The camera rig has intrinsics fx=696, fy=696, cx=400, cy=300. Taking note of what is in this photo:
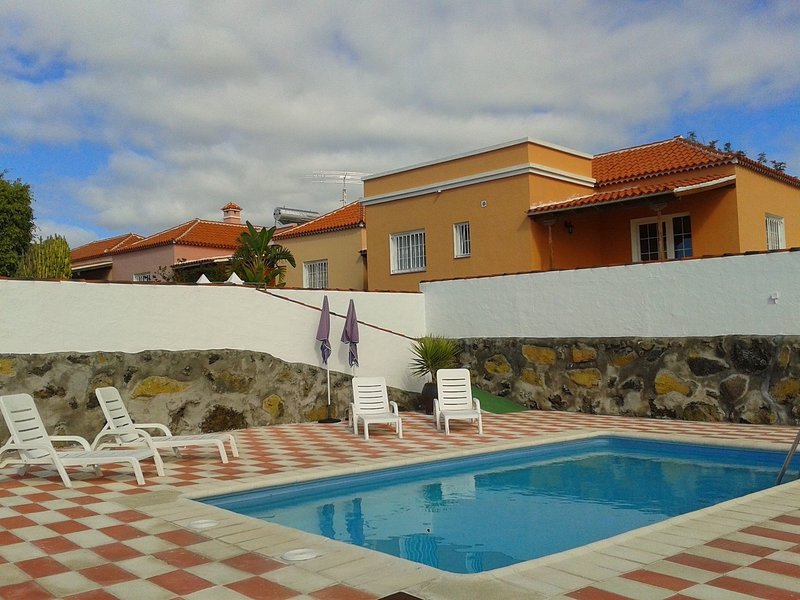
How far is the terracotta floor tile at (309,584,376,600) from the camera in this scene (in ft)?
14.3

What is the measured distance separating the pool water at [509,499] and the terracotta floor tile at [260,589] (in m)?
1.88

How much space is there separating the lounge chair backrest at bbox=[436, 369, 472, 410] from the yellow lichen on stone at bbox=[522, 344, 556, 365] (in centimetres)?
287

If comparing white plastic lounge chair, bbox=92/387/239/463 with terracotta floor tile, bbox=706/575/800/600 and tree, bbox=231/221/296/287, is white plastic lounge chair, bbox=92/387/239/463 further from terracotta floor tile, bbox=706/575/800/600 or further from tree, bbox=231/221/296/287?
tree, bbox=231/221/296/287

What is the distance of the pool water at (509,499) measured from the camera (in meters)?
6.83

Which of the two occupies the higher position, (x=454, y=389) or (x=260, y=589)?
(x=454, y=389)

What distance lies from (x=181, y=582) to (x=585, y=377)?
1179 cm

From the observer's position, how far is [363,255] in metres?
25.5

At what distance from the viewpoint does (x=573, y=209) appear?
18.1 m

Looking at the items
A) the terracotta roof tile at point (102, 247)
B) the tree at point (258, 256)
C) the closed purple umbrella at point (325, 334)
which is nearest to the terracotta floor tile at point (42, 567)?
the closed purple umbrella at point (325, 334)

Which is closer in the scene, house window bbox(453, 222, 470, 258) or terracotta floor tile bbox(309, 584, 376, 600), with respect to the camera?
terracotta floor tile bbox(309, 584, 376, 600)

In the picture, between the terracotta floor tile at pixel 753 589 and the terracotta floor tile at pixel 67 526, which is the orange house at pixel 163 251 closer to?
the terracotta floor tile at pixel 67 526

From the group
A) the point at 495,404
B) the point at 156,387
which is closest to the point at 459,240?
the point at 495,404

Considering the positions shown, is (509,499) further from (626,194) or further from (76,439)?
(626,194)

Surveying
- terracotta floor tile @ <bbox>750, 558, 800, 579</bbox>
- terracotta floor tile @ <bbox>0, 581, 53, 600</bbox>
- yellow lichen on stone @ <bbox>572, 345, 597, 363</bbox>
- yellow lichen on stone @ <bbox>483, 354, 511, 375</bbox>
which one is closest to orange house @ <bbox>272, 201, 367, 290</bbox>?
yellow lichen on stone @ <bbox>483, 354, 511, 375</bbox>
